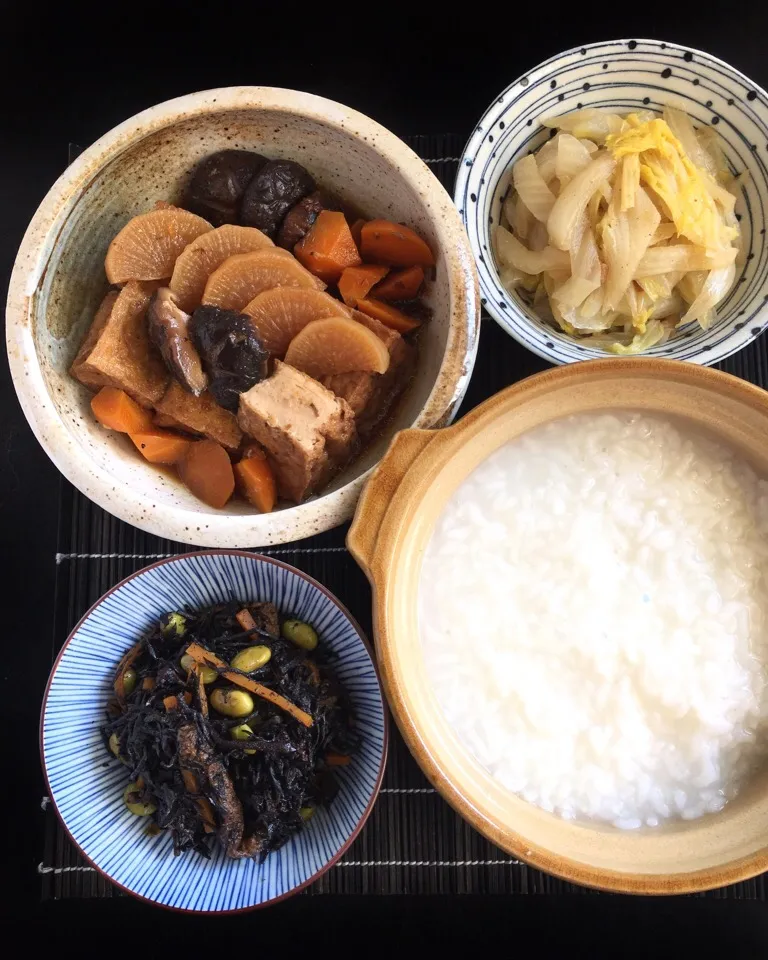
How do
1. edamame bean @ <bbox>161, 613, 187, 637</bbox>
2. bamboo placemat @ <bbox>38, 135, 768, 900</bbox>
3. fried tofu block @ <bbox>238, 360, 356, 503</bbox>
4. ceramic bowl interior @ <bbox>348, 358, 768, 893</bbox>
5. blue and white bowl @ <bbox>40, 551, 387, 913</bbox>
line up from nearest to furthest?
ceramic bowl interior @ <bbox>348, 358, 768, 893</bbox> → fried tofu block @ <bbox>238, 360, 356, 503</bbox> → blue and white bowl @ <bbox>40, 551, 387, 913</bbox> → edamame bean @ <bbox>161, 613, 187, 637</bbox> → bamboo placemat @ <bbox>38, 135, 768, 900</bbox>

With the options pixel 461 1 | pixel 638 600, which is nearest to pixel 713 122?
pixel 461 1

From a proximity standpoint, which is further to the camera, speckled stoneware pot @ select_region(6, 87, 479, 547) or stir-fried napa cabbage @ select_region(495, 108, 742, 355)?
stir-fried napa cabbage @ select_region(495, 108, 742, 355)

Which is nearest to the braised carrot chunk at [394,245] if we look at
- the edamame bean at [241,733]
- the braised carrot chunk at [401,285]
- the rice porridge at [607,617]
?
the braised carrot chunk at [401,285]

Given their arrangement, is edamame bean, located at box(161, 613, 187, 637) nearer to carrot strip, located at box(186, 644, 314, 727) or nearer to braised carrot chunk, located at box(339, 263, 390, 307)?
carrot strip, located at box(186, 644, 314, 727)

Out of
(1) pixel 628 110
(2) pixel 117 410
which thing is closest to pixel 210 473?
(2) pixel 117 410

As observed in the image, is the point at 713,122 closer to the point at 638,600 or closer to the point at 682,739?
the point at 638,600

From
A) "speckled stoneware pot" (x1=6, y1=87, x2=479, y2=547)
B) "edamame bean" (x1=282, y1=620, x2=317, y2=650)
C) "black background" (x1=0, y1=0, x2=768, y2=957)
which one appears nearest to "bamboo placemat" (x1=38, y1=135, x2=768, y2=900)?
"black background" (x1=0, y1=0, x2=768, y2=957)

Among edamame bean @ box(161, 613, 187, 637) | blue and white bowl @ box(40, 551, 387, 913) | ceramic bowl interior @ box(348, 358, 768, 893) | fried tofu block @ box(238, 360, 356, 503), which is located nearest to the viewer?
ceramic bowl interior @ box(348, 358, 768, 893)
